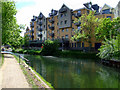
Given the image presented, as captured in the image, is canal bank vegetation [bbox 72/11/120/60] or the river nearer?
the river

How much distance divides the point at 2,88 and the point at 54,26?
48380 mm

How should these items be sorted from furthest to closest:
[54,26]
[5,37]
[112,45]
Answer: [54,26]
[5,37]
[112,45]

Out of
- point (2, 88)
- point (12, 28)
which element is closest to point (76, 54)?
point (12, 28)

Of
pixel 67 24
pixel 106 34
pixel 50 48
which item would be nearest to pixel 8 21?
pixel 50 48

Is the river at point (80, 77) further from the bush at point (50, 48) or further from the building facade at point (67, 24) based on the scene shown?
the building facade at point (67, 24)

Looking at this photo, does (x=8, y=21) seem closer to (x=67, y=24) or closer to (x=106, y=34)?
(x=106, y=34)

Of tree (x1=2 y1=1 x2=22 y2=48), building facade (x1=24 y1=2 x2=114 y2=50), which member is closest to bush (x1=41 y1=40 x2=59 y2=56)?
building facade (x1=24 y1=2 x2=114 y2=50)

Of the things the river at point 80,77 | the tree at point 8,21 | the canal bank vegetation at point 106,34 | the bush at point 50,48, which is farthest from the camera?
the bush at point 50,48

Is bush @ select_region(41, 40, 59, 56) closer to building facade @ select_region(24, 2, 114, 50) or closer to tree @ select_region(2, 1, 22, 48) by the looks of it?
building facade @ select_region(24, 2, 114, 50)

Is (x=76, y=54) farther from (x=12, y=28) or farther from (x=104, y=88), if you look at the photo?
(x=104, y=88)

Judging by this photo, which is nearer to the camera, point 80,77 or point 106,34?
point 80,77

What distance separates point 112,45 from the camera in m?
21.7

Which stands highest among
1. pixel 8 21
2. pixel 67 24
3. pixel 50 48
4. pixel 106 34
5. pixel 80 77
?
pixel 67 24

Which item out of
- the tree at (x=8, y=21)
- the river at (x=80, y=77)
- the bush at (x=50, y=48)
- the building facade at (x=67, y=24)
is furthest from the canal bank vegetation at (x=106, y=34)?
the tree at (x=8, y=21)
